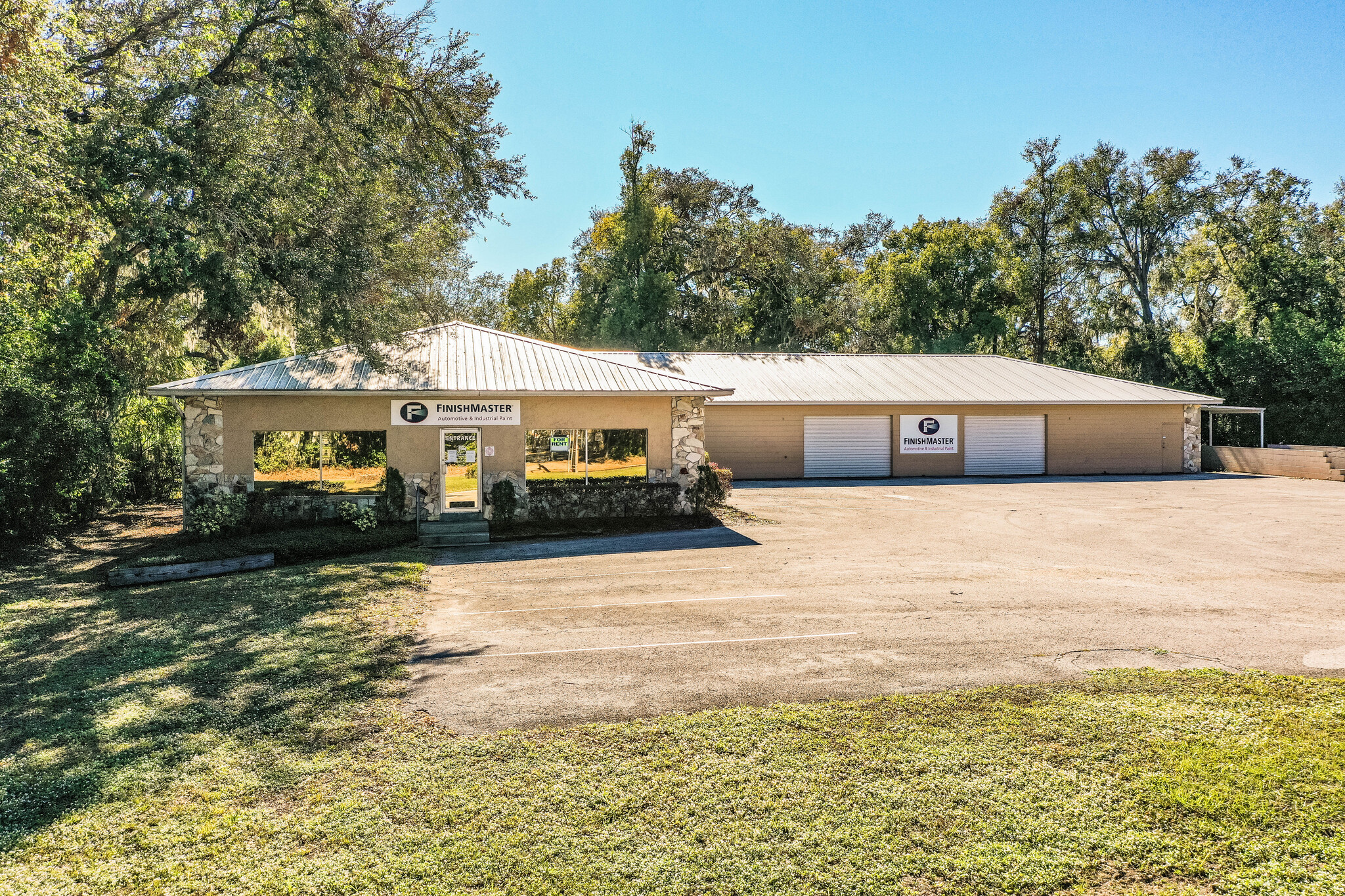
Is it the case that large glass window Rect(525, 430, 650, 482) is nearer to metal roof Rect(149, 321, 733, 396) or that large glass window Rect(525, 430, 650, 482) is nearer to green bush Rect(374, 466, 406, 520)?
metal roof Rect(149, 321, 733, 396)

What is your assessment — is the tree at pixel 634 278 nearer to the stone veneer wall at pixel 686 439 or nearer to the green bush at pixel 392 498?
the stone veneer wall at pixel 686 439

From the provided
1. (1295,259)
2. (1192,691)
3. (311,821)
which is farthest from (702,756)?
(1295,259)

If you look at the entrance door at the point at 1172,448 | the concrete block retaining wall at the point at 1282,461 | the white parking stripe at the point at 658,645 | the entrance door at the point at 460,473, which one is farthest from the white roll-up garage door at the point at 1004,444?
the white parking stripe at the point at 658,645

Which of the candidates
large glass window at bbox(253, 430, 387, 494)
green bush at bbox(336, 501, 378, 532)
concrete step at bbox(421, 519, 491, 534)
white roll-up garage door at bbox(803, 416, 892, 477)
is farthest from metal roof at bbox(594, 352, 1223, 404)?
green bush at bbox(336, 501, 378, 532)

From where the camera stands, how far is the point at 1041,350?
42.7 meters

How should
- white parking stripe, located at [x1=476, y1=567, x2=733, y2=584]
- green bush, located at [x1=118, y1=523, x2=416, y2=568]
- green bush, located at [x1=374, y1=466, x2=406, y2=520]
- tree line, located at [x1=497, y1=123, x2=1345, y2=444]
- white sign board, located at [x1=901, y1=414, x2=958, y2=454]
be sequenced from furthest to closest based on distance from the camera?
tree line, located at [x1=497, y1=123, x2=1345, y2=444] → white sign board, located at [x1=901, y1=414, x2=958, y2=454] → green bush, located at [x1=374, y1=466, x2=406, y2=520] → green bush, located at [x1=118, y1=523, x2=416, y2=568] → white parking stripe, located at [x1=476, y1=567, x2=733, y2=584]

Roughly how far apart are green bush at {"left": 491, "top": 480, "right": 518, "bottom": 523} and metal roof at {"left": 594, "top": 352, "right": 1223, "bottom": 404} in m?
10.3

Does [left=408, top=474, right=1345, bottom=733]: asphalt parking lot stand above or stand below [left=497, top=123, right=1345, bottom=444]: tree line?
below

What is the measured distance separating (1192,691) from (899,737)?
250 centimetres

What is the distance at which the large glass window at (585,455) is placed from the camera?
1588 centimetres

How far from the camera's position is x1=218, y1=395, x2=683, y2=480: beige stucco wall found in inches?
566

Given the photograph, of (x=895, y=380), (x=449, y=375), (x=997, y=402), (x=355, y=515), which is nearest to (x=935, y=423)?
(x=997, y=402)

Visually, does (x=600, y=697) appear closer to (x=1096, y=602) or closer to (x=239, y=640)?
(x=239, y=640)

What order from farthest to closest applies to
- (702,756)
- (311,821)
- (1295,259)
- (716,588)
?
(1295,259), (716,588), (702,756), (311,821)
